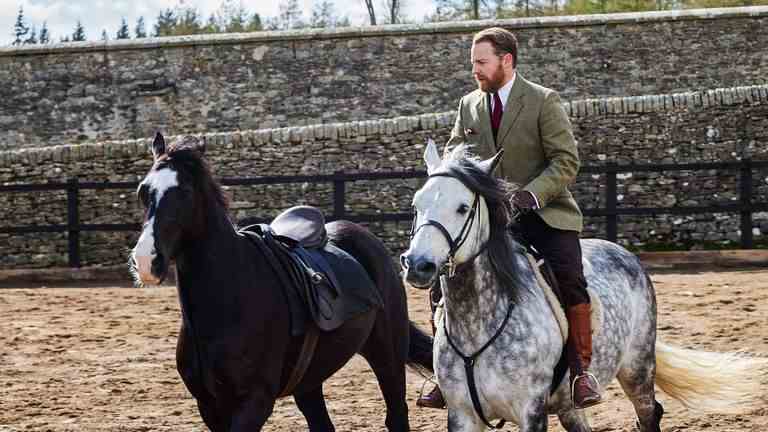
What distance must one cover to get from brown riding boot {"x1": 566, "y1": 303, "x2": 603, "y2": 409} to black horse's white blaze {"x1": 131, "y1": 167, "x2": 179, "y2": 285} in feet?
5.36

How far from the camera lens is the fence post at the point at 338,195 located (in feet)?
47.1

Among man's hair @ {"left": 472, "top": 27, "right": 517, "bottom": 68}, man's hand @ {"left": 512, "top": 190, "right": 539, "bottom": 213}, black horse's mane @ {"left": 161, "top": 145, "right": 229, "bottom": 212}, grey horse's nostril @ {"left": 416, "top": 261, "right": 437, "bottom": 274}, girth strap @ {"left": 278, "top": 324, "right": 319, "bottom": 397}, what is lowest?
girth strap @ {"left": 278, "top": 324, "right": 319, "bottom": 397}

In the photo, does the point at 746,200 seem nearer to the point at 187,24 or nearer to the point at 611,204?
the point at 611,204

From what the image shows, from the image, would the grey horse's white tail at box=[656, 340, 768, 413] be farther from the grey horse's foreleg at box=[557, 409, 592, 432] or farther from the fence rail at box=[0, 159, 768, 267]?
the fence rail at box=[0, 159, 768, 267]

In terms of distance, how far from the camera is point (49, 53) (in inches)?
850

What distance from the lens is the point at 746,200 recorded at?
1423 cm

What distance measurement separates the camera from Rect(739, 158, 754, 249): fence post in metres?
14.2

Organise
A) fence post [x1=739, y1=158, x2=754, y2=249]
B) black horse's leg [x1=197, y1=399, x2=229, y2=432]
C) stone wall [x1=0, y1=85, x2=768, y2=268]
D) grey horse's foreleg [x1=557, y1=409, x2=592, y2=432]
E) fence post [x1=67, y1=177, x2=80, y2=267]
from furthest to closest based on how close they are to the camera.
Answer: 1. stone wall [x1=0, y1=85, x2=768, y2=268]
2. fence post [x1=67, y1=177, x2=80, y2=267]
3. fence post [x1=739, y1=158, x2=754, y2=249]
4. grey horse's foreleg [x1=557, y1=409, x2=592, y2=432]
5. black horse's leg [x1=197, y1=399, x2=229, y2=432]

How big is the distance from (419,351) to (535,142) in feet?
5.87

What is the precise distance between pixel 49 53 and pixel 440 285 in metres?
18.6

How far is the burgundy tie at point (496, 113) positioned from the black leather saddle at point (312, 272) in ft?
3.57

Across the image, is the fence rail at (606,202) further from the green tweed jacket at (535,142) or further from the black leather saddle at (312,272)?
the green tweed jacket at (535,142)

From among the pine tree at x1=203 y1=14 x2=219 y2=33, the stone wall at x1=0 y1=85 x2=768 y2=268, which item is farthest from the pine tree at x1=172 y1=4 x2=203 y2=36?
the stone wall at x1=0 y1=85 x2=768 y2=268

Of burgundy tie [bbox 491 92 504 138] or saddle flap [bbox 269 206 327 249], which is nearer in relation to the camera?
burgundy tie [bbox 491 92 504 138]
